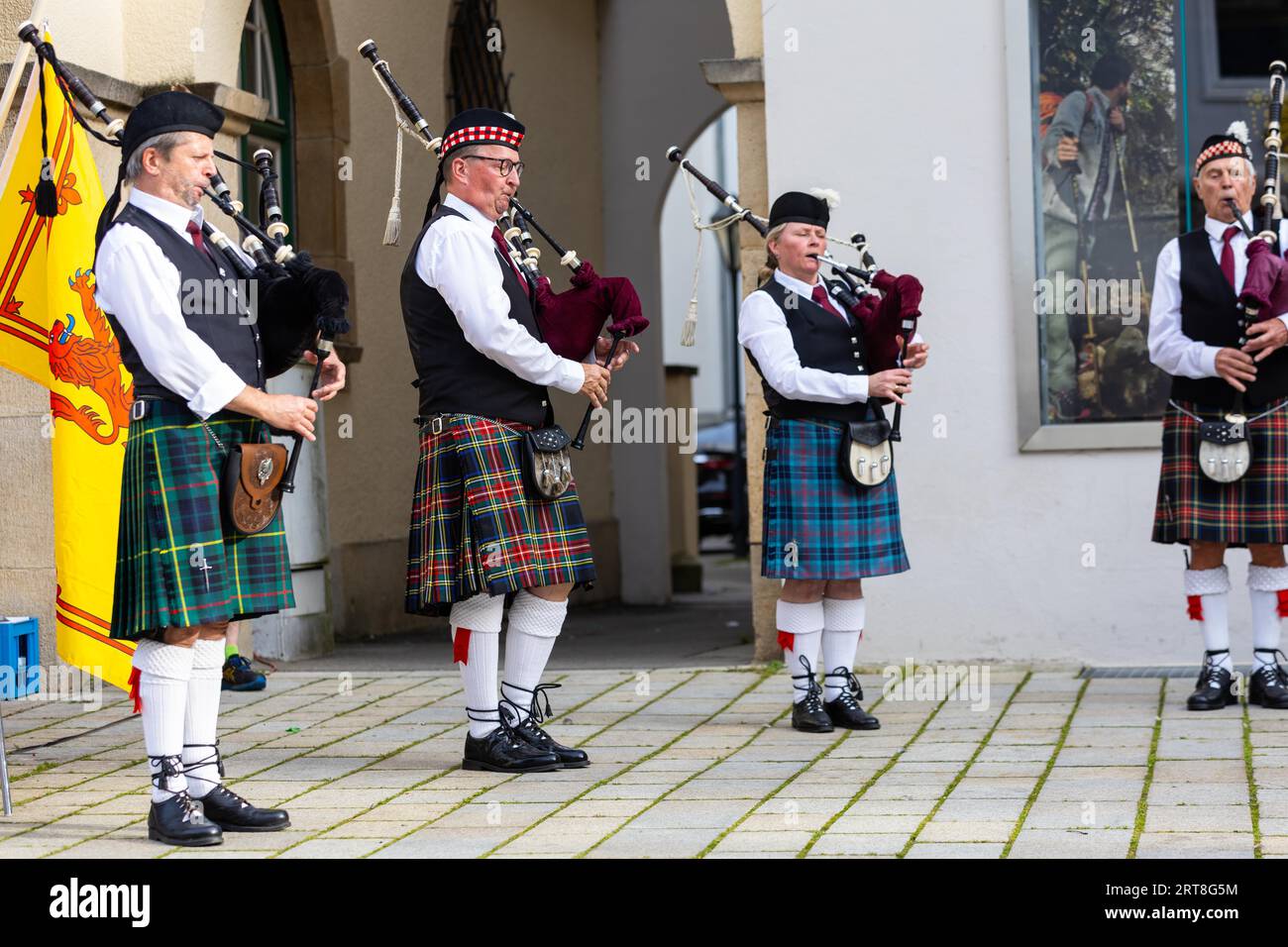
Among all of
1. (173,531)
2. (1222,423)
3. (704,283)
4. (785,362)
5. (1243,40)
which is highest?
(704,283)

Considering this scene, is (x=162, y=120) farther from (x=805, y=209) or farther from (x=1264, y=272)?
(x=1264, y=272)

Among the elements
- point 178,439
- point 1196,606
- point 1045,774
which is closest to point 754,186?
point 1196,606

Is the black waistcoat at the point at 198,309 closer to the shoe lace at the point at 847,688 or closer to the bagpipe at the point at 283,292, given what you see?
the bagpipe at the point at 283,292

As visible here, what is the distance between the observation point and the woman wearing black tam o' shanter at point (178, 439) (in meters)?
4.16

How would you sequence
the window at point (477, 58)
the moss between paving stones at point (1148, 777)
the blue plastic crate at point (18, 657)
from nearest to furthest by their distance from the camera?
the moss between paving stones at point (1148, 777) < the blue plastic crate at point (18, 657) < the window at point (477, 58)

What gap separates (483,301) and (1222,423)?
2549 millimetres

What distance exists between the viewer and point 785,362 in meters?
5.64

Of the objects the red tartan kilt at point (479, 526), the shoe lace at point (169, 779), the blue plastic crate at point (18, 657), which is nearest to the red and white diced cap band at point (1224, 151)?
the red tartan kilt at point (479, 526)

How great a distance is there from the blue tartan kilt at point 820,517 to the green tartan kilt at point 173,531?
6.56 feet

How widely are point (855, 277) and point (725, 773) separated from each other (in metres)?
1.95

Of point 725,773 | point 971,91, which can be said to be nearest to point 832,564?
point 725,773

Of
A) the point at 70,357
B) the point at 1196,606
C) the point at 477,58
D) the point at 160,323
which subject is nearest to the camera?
the point at 160,323

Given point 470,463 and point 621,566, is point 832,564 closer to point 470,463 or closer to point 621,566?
point 470,463

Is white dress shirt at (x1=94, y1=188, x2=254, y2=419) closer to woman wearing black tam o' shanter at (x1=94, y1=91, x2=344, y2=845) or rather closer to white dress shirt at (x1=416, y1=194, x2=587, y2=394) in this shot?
woman wearing black tam o' shanter at (x1=94, y1=91, x2=344, y2=845)
